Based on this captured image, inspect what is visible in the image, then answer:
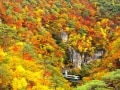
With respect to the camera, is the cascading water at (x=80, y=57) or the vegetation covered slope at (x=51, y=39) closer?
the vegetation covered slope at (x=51, y=39)

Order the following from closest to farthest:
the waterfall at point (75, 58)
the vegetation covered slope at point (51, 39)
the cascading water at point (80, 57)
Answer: the vegetation covered slope at point (51, 39), the waterfall at point (75, 58), the cascading water at point (80, 57)

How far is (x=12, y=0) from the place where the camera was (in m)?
86.2

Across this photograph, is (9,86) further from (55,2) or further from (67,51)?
(55,2)

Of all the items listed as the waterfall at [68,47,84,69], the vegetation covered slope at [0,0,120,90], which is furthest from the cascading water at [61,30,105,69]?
the vegetation covered slope at [0,0,120,90]

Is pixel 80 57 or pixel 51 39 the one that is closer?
pixel 51 39

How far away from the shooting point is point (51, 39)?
8250 centimetres

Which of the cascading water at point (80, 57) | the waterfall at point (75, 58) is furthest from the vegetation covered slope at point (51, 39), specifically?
the waterfall at point (75, 58)

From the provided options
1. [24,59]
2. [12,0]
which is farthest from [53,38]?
[24,59]

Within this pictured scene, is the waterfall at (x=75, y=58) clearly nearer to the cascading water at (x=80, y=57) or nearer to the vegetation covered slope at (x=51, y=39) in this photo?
the cascading water at (x=80, y=57)

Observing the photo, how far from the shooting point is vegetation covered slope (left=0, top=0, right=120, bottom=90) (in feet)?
182

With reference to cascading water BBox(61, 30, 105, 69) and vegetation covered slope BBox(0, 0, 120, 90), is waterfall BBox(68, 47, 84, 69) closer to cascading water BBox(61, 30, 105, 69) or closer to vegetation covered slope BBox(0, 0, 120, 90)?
cascading water BBox(61, 30, 105, 69)

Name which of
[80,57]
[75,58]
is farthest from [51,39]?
[80,57]

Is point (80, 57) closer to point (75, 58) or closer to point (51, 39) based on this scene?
point (75, 58)

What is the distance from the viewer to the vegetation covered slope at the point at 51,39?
55.5 metres
